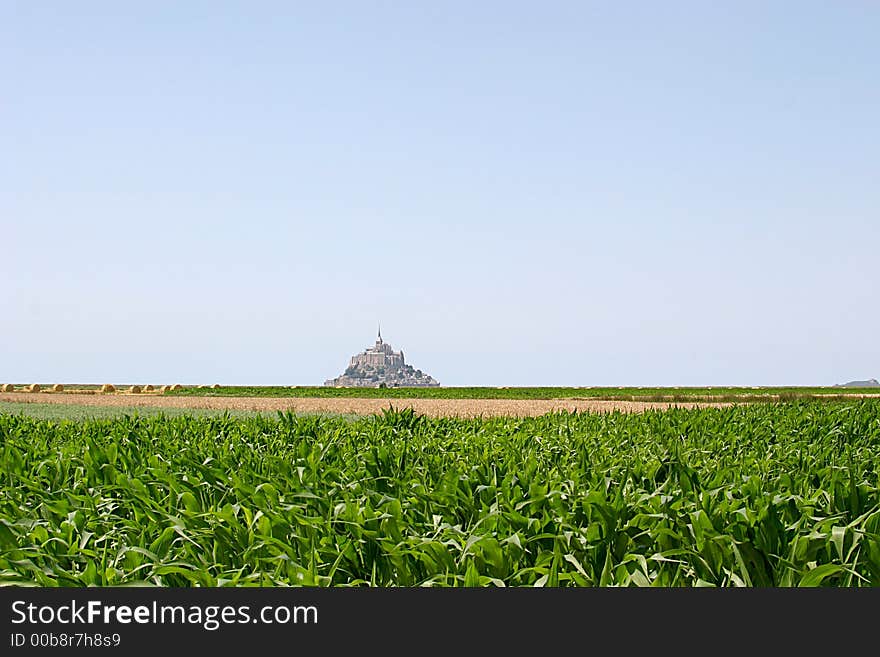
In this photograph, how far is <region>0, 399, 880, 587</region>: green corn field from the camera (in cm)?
456

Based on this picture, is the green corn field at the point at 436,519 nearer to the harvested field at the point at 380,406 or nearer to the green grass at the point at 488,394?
the harvested field at the point at 380,406

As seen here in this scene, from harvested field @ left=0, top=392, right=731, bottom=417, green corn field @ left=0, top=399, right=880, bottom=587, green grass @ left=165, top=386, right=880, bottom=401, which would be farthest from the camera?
green grass @ left=165, top=386, right=880, bottom=401

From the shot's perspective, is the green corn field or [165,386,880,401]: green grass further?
[165,386,880,401]: green grass

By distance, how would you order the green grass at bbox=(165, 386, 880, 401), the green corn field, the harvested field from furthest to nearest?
the green grass at bbox=(165, 386, 880, 401) < the harvested field < the green corn field

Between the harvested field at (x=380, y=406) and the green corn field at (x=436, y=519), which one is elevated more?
the green corn field at (x=436, y=519)

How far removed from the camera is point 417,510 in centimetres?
598

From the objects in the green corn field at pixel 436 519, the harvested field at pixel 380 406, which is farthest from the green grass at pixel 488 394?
the green corn field at pixel 436 519

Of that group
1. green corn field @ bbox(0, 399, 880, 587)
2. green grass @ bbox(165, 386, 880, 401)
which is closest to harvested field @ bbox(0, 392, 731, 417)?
green grass @ bbox(165, 386, 880, 401)

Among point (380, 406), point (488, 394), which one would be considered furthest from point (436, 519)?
point (488, 394)

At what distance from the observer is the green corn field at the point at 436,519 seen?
15.0 ft

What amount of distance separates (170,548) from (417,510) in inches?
67.8

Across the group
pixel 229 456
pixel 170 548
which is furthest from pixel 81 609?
pixel 229 456

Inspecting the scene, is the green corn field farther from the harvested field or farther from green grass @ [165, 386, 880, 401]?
green grass @ [165, 386, 880, 401]

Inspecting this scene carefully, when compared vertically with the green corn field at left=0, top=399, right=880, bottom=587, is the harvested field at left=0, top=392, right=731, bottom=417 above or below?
below
